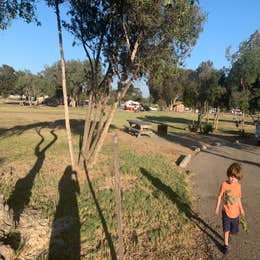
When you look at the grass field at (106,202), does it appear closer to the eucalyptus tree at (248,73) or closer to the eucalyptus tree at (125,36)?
the eucalyptus tree at (125,36)

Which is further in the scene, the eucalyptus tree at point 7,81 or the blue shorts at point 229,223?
the eucalyptus tree at point 7,81

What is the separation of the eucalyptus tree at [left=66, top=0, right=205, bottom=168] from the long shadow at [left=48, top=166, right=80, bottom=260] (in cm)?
237

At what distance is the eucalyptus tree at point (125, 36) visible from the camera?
368 inches

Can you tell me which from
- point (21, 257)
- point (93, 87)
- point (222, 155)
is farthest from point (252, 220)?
point (222, 155)

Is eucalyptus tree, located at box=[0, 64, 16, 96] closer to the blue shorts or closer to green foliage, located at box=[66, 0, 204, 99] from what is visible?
green foliage, located at box=[66, 0, 204, 99]

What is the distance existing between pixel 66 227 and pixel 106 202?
1405mm

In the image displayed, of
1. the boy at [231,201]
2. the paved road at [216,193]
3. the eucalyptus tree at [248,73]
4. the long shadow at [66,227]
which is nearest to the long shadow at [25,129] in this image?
the paved road at [216,193]

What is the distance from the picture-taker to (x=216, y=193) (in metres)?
8.27

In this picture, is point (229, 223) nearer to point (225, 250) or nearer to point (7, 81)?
A: point (225, 250)

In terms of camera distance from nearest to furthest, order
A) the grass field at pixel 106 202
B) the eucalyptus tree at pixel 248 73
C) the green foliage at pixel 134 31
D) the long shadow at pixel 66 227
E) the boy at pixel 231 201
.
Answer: the boy at pixel 231 201 < the long shadow at pixel 66 227 < the grass field at pixel 106 202 < the green foliage at pixel 134 31 < the eucalyptus tree at pixel 248 73

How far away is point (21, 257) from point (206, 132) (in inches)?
925

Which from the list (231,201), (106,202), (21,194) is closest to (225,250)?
(231,201)

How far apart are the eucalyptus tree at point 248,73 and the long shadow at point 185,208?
1885 centimetres

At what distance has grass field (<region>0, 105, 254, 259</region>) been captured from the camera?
539 cm
